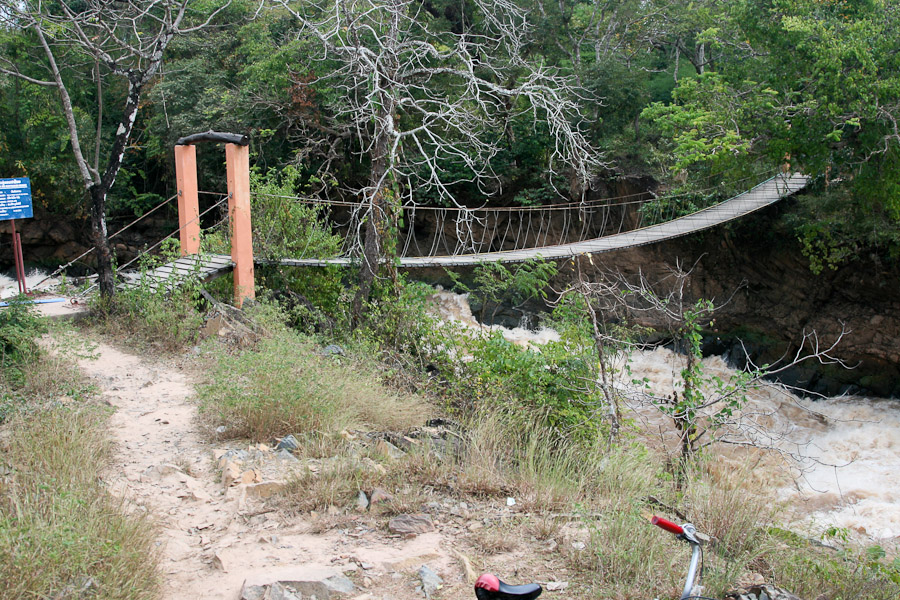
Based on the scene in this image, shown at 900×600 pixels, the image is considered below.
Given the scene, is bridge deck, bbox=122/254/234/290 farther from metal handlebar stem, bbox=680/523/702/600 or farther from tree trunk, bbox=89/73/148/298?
metal handlebar stem, bbox=680/523/702/600

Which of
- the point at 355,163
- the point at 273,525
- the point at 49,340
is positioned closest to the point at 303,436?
the point at 273,525

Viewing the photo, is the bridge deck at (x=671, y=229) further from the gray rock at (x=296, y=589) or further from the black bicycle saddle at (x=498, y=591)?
the black bicycle saddle at (x=498, y=591)

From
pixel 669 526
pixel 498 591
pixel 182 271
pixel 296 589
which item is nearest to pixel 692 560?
pixel 669 526

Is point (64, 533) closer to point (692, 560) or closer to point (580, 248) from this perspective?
point (692, 560)

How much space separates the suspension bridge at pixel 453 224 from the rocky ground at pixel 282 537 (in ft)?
6.95

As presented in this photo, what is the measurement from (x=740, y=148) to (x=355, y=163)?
698 centimetres

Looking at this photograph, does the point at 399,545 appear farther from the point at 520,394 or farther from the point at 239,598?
the point at 520,394

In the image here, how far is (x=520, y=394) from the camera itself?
13.0 ft

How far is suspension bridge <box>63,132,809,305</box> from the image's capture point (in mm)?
5574

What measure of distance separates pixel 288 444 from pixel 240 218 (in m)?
3.02

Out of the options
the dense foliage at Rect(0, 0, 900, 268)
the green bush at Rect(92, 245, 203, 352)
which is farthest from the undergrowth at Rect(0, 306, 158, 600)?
the dense foliage at Rect(0, 0, 900, 268)

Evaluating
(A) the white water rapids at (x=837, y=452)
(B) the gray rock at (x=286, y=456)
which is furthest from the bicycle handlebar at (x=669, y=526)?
(A) the white water rapids at (x=837, y=452)

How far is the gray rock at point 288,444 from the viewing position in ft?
10.1

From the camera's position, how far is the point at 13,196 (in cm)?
591
